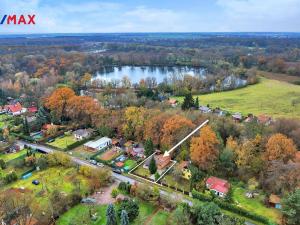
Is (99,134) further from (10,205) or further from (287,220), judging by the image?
(287,220)

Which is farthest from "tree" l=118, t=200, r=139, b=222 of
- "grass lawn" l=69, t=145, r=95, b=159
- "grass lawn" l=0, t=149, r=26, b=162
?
"grass lawn" l=0, t=149, r=26, b=162

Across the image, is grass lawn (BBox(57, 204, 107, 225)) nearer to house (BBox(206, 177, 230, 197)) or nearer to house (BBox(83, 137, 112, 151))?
house (BBox(206, 177, 230, 197))

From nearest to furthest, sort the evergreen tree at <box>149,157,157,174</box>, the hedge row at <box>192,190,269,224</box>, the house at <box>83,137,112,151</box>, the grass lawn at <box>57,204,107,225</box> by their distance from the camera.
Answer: the hedge row at <box>192,190,269,224</box>
the grass lawn at <box>57,204,107,225</box>
the evergreen tree at <box>149,157,157,174</box>
the house at <box>83,137,112,151</box>

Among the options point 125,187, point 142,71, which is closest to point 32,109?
point 125,187

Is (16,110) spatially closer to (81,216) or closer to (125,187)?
(125,187)

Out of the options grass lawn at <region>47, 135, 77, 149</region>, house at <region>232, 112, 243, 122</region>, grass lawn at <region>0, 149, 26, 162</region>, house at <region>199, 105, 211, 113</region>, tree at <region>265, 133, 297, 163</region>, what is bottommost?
grass lawn at <region>0, 149, 26, 162</region>

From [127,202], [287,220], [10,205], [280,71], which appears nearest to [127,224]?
[127,202]
